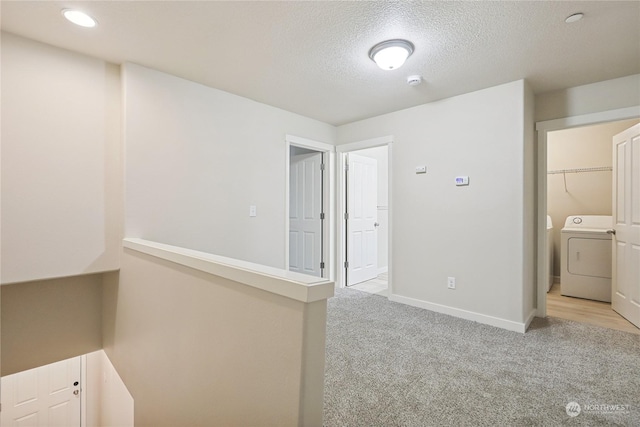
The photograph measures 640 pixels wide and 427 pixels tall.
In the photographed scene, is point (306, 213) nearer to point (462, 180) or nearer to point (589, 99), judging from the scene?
point (462, 180)

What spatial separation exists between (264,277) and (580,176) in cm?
550

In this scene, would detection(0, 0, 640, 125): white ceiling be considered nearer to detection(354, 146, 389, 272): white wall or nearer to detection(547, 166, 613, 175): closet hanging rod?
detection(547, 166, 613, 175): closet hanging rod

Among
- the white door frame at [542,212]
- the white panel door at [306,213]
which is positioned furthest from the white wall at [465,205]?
the white panel door at [306,213]

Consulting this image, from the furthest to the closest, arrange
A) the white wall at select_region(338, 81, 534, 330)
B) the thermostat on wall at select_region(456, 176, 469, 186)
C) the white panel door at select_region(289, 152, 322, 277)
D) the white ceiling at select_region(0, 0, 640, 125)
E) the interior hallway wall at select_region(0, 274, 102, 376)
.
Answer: the white panel door at select_region(289, 152, 322, 277), the thermostat on wall at select_region(456, 176, 469, 186), the white wall at select_region(338, 81, 534, 330), the interior hallway wall at select_region(0, 274, 102, 376), the white ceiling at select_region(0, 0, 640, 125)

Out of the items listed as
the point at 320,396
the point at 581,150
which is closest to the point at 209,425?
the point at 320,396

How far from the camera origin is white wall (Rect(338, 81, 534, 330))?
280cm

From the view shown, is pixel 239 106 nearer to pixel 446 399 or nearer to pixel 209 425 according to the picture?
pixel 209 425

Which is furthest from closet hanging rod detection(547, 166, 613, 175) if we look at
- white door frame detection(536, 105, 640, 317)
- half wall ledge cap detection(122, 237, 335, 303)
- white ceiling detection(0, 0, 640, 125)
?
half wall ledge cap detection(122, 237, 335, 303)

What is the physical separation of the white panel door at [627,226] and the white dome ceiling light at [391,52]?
2.52 metres

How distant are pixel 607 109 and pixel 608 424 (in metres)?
2.69

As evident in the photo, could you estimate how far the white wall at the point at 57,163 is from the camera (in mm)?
2182

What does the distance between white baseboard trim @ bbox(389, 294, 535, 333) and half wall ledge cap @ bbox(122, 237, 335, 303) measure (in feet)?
8.53

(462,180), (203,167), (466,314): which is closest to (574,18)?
(462,180)

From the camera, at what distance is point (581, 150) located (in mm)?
4551
